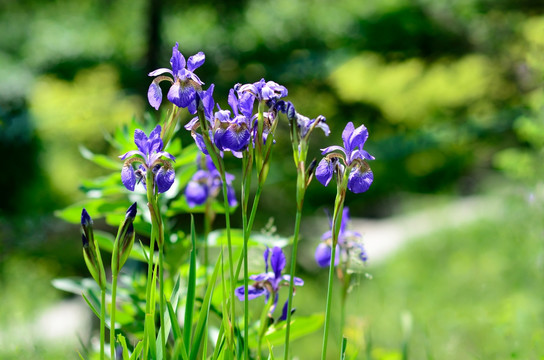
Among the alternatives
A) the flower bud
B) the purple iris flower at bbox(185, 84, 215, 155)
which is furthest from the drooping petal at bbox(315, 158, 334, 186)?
the flower bud

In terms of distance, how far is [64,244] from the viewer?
151 inches

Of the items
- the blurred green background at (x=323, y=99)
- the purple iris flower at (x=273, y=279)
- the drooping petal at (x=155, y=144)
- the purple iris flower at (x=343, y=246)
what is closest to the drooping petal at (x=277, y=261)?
the purple iris flower at (x=273, y=279)

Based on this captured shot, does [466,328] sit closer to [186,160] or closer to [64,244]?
[186,160]

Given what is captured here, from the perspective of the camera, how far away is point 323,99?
4086 millimetres

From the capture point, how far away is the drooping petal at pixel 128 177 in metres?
0.61

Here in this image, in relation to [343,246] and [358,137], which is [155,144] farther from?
[343,246]

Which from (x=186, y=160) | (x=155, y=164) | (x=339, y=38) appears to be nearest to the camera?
(x=155, y=164)

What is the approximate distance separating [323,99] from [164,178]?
11.7 ft

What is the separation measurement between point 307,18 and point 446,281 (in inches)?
85.1

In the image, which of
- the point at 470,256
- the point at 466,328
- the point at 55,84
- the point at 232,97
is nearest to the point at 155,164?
the point at 232,97

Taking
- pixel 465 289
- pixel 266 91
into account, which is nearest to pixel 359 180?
pixel 266 91

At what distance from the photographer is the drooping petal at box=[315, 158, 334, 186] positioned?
24.8 inches

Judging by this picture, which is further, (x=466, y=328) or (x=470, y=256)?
(x=470, y=256)

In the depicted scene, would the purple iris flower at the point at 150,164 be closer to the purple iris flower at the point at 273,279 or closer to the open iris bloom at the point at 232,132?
the open iris bloom at the point at 232,132
